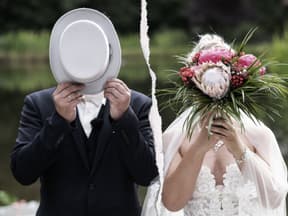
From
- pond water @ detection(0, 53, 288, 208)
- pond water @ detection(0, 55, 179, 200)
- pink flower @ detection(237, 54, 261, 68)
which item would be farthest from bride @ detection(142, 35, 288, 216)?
pond water @ detection(0, 55, 179, 200)

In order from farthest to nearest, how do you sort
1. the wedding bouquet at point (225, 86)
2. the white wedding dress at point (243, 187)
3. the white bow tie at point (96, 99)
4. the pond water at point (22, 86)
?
the pond water at point (22, 86) < the white wedding dress at point (243, 187) < the white bow tie at point (96, 99) < the wedding bouquet at point (225, 86)

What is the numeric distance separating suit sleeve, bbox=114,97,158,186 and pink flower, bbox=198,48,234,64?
0.34 metres

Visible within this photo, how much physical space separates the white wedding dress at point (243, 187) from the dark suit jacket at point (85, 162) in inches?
5.6

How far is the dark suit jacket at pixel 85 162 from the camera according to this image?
9.93 ft

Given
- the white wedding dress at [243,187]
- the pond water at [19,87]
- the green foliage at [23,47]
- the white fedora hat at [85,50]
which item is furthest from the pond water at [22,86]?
the green foliage at [23,47]

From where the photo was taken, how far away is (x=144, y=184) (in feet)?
10.3

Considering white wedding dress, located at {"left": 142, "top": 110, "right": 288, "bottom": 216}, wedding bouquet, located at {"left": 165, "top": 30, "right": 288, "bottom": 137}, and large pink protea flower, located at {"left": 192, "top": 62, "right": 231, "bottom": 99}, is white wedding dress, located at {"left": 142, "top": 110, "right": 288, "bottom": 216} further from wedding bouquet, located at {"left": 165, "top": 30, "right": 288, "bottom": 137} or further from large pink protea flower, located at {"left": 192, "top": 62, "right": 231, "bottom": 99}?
large pink protea flower, located at {"left": 192, "top": 62, "right": 231, "bottom": 99}

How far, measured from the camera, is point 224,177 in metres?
3.25

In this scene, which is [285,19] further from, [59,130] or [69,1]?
[59,130]

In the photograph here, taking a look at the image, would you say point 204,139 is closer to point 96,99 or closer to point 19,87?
point 96,99

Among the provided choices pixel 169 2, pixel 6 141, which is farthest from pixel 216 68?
pixel 169 2

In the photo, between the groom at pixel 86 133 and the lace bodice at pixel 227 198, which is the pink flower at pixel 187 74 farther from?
the lace bodice at pixel 227 198

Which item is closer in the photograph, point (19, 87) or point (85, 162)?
point (85, 162)

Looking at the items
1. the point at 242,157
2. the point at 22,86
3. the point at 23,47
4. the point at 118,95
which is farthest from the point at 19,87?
the point at 118,95
